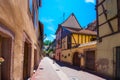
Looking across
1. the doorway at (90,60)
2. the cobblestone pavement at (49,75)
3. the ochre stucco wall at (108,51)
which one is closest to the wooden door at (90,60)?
the doorway at (90,60)

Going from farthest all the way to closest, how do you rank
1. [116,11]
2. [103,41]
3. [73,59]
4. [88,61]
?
[73,59] < [88,61] < [103,41] < [116,11]

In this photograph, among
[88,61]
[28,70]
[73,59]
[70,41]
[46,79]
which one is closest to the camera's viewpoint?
[28,70]

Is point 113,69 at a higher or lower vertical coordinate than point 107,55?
lower

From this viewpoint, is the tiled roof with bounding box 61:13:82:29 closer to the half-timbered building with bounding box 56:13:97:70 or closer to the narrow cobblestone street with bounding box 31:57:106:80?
the half-timbered building with bounding box 56:13:97:70

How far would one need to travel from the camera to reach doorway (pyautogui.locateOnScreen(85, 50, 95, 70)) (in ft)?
62.1

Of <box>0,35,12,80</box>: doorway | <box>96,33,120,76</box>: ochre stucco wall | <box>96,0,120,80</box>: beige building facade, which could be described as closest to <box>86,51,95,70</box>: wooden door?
<box>96,0,120,80</box>: beige building facade

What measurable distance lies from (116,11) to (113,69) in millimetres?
3907

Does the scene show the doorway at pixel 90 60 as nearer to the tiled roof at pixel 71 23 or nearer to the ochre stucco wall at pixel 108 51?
the ochre stucco wall at pixel 108 51

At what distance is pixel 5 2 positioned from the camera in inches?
149

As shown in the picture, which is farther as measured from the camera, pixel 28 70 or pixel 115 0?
pixel 115 0

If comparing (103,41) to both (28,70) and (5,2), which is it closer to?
(28,70)

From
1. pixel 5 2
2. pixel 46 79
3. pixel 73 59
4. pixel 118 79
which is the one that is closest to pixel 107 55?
pixel 118 79

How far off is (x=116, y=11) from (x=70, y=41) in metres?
17.5

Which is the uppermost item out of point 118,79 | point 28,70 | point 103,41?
point 103,41
